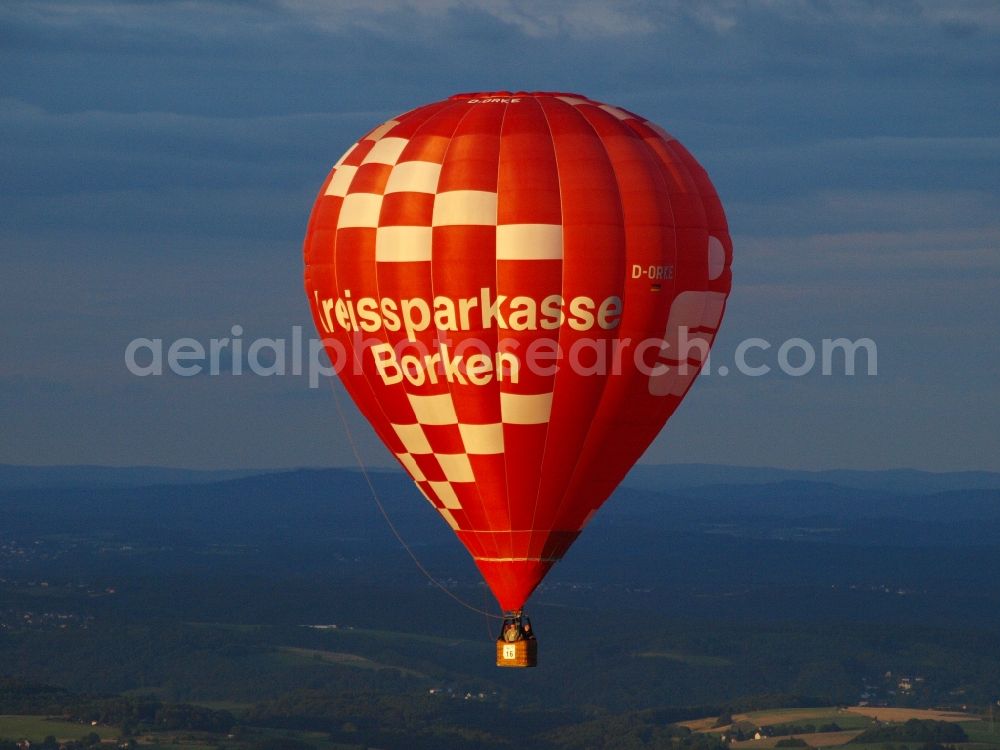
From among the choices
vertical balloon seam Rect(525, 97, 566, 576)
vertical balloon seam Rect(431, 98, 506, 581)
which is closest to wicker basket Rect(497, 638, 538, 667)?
vertical balloon seam Rect(525, 97, 566, 576)

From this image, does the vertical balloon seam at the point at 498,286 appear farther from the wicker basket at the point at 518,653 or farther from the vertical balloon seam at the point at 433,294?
the wicker basket at the point at 518,653

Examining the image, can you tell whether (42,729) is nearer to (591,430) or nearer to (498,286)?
(591,430)

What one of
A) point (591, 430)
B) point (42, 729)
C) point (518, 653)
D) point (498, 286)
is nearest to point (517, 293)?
point (498, 286)

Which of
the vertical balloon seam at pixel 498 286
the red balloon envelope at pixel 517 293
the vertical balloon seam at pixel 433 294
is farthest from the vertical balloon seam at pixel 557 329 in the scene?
the vertical balloon seam at pixel 433 294

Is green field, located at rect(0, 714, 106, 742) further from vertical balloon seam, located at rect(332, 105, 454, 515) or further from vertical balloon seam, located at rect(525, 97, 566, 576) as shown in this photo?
vertical balloon seam, located at rect(525, 97, 566, 576)

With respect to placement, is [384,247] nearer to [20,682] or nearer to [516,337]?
[516,337]

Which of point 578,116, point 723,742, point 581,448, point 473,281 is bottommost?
point 723,742

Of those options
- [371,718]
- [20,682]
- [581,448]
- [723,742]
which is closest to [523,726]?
[371,718]
